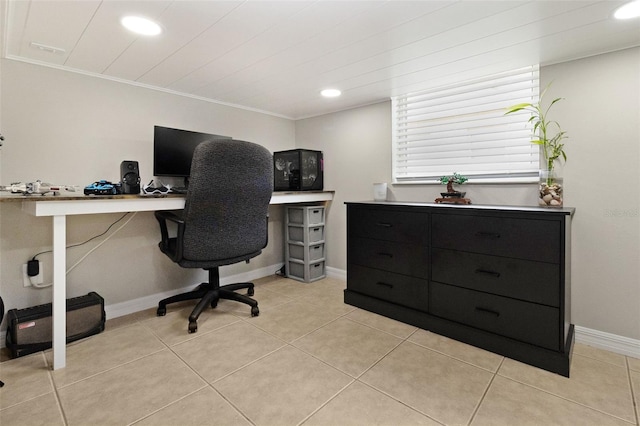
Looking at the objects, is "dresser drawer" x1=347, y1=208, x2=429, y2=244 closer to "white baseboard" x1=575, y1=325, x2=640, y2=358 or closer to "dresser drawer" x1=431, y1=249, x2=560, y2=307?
"dresser drawer" x1=431, y1=249, x2=560, y2=307

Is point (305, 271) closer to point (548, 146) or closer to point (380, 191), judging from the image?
point (380, 191)

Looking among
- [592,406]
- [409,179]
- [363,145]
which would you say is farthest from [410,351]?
[363,145]

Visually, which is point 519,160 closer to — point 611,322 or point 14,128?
point 611,322

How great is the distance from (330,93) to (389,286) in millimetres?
1743

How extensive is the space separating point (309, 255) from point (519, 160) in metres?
2.05

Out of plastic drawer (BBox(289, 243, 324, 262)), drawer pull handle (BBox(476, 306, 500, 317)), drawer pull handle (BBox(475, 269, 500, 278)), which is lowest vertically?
drawer pull handle (BBox(476, 306, 500, 317))

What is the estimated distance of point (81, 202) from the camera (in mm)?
1726

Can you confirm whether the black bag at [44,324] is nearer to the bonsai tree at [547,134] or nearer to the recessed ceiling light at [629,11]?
the bonsai tree at [547,134]

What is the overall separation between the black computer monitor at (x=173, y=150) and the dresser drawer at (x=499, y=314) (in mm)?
2202

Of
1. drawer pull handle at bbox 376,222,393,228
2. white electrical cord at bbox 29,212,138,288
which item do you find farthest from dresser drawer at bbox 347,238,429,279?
white electrical cord at bbox 29,212,138,288

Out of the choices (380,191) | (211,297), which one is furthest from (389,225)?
(211,297)

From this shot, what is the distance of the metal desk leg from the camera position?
166 centimetres

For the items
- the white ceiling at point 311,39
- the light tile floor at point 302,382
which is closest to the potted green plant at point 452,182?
the white ceiling at point 311,39

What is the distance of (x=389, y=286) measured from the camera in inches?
94.6
